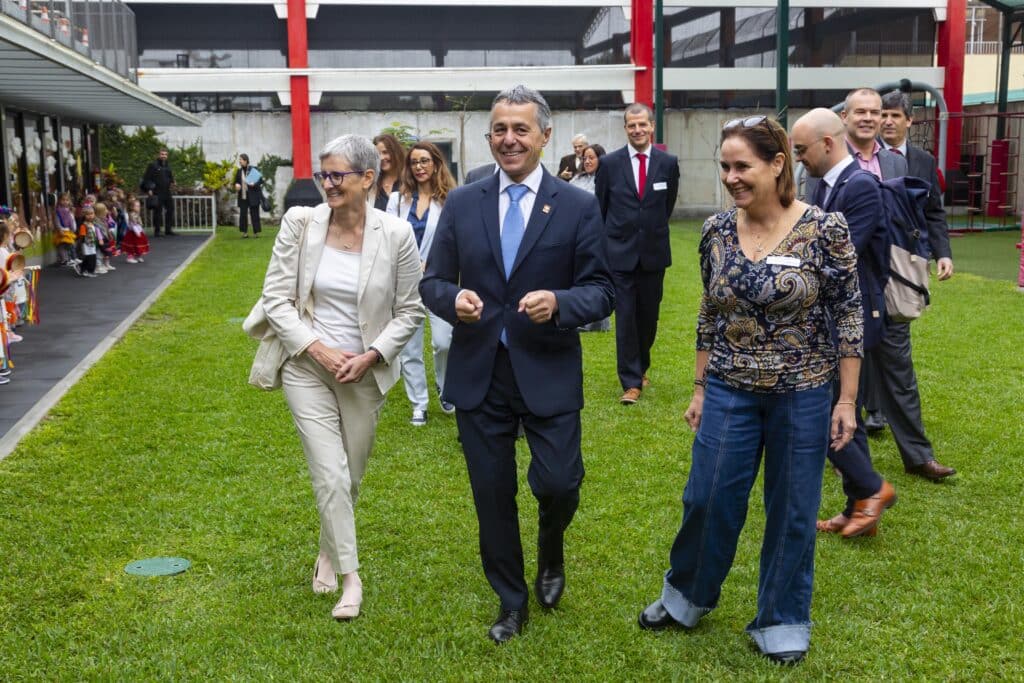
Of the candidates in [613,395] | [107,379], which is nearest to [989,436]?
[613,395]

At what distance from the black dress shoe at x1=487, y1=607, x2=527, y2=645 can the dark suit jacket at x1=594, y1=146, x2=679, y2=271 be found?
4472mm

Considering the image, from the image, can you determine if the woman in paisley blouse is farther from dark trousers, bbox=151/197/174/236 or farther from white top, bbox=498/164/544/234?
dark trousers, bbox=151/197/174/236

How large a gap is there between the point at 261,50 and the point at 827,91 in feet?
55.5

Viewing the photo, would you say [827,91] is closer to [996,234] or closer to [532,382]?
[996,234]

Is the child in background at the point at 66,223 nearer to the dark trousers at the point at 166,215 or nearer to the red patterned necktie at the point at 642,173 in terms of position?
the dark trousers at the point at 166,215

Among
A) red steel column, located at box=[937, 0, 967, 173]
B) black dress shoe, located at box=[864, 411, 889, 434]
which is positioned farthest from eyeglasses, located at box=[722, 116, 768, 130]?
red steel column, located at box=[937, 0, 967, 173]

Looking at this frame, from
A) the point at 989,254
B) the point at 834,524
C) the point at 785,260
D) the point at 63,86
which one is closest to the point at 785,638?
the point at 785,260

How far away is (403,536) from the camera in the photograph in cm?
562

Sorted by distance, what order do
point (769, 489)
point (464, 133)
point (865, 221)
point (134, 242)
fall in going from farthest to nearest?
point (464, 133) → point (134, 242) → point (865, 221) → point (769, 489)

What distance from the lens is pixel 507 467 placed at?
439 cm

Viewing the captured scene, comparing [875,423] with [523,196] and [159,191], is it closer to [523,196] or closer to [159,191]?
[523,196]

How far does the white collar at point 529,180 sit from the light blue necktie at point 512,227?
0.02m

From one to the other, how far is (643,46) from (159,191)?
47.2ft

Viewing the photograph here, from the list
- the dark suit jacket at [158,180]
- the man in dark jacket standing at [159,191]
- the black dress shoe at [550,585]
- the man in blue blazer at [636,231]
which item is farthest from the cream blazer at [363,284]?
the dark suit jacket at [158,180]
